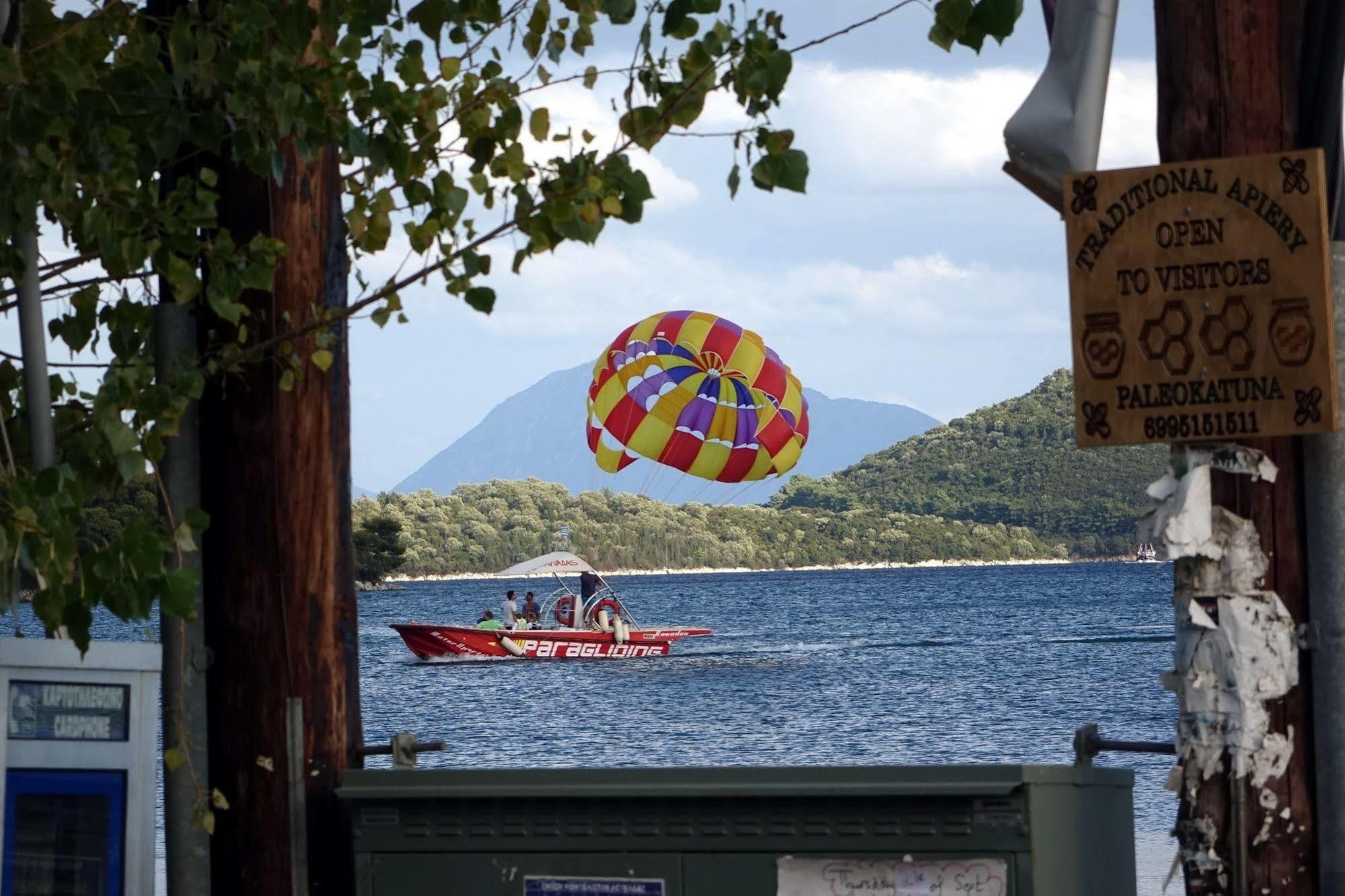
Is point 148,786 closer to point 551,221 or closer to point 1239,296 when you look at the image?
point 551,221

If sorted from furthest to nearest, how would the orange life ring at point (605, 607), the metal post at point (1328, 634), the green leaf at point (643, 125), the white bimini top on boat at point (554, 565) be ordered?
the orange life ring at point (605, 607)
the white bimini top on boat at point (554, 565)
the green leaf at point (643, 125)
the metal post at point (1328, 634)

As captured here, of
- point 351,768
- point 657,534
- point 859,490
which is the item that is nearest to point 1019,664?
point 351,768

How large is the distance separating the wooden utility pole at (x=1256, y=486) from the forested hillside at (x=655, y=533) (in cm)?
14909

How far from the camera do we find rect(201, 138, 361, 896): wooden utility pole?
13.2ft

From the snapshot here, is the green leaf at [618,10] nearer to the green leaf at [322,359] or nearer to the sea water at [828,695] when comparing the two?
the green leaf at [322,359]

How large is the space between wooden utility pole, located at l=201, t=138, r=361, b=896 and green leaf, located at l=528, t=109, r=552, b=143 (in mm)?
549

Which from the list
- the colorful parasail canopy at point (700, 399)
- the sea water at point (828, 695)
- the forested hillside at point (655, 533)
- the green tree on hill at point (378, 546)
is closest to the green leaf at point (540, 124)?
the sea water at point (828, 695)

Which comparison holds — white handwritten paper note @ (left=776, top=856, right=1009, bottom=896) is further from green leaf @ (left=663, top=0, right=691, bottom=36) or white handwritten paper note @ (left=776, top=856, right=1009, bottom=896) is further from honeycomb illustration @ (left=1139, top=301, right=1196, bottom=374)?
green leaf @ (left=663, top=0, right=691, bottom=36)

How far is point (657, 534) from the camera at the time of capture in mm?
176375

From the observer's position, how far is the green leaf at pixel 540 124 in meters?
4.20

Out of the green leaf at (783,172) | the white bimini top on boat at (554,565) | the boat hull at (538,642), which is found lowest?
the boat hull at (538,642)

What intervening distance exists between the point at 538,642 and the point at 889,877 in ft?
184

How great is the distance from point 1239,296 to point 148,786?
277 cm

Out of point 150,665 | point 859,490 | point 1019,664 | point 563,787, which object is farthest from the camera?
point 859,490
